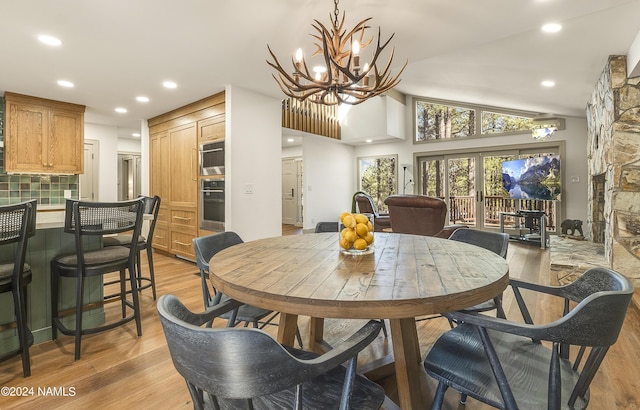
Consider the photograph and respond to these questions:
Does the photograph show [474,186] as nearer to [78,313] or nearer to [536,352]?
[536,352]

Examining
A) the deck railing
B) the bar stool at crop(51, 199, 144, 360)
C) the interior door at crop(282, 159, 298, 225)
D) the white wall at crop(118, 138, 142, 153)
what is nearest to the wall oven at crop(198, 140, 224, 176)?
the bar stool at crop(51, 199, 144, 360)

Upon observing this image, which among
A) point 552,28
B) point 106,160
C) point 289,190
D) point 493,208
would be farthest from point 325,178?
point 552,28

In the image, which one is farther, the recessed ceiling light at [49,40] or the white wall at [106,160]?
the white wall at [106,160]

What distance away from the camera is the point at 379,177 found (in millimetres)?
9148

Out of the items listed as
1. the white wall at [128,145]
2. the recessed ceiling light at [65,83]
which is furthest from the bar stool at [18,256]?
the white wall at [128,145]

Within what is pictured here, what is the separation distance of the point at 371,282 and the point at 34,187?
5850 mm

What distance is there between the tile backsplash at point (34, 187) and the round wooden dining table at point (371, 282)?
4906 mm

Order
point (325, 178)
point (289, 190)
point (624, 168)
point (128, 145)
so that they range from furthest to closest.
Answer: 1. point (289, 190)
2. point (325, 178)
3. point (128, 145)
4. point (624, 168)

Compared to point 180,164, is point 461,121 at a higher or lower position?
higher

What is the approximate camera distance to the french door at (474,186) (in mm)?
7191

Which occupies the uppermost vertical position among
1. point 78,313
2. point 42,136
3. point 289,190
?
point 42,136

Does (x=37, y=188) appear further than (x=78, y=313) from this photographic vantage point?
Yes

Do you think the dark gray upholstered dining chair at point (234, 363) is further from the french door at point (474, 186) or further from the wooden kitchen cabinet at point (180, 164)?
the french door at point (474, 186)

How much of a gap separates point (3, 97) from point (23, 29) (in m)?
2.55
